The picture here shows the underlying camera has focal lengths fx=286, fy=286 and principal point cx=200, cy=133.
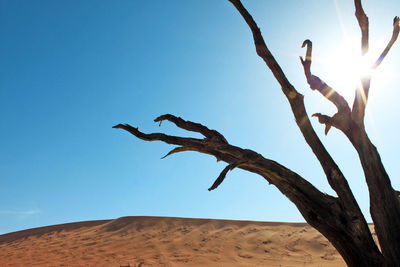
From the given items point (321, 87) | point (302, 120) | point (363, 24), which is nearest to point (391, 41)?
point (363, 24)

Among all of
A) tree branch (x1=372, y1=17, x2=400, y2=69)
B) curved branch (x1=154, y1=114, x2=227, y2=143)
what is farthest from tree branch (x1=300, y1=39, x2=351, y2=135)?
curved branch (x1=154, y1=114, x2=227, y2=143)

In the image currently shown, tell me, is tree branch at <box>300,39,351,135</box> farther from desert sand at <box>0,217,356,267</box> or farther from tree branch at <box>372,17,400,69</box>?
desert sand at <box>0,217,356,267</box>

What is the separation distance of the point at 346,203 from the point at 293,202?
25.7 inches

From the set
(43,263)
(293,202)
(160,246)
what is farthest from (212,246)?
(293,202)

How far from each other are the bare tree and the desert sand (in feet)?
41.4

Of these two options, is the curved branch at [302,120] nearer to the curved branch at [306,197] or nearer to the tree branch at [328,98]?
the curved branch at [306,197]

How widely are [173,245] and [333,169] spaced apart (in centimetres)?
1830

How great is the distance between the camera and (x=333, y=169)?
3877 mm

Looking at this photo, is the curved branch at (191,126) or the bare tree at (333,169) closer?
the bare tree at (333,169)

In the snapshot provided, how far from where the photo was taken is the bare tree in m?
3.57

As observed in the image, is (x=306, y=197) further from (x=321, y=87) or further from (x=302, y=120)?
(x=321, y=87)

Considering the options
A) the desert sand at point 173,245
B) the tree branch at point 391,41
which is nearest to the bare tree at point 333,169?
the tree branch at point 391,41

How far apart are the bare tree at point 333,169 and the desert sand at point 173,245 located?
12.6 metres

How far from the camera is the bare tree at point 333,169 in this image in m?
3.57
